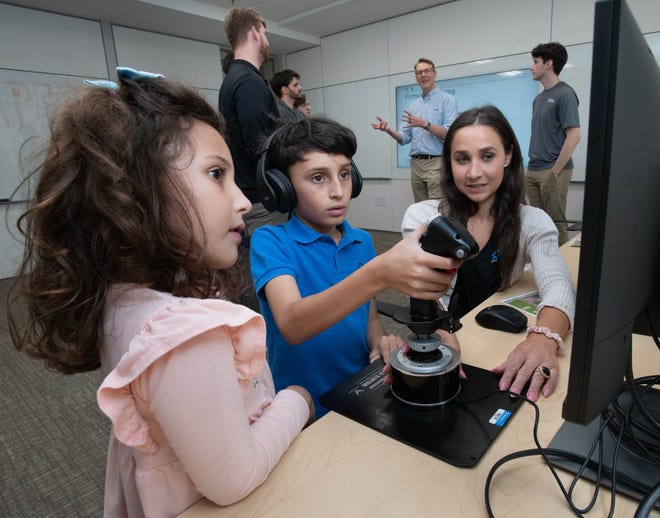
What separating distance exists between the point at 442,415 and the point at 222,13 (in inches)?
177

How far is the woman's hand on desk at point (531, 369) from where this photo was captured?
2.17 ft

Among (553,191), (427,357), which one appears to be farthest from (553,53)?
(427,357)

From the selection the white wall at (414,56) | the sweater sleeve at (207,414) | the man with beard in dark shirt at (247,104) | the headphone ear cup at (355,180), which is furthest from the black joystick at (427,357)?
the white wall at (414,56)

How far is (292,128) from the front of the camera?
3.37 ft

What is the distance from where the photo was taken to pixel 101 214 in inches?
20.1

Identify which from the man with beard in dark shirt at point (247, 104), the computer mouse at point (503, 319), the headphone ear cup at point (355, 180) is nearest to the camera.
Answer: the computer mouse at point (503, 319)

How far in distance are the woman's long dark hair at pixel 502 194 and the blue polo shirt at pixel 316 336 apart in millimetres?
513

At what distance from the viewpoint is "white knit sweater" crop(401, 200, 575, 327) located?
93cm

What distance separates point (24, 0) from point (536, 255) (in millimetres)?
4337

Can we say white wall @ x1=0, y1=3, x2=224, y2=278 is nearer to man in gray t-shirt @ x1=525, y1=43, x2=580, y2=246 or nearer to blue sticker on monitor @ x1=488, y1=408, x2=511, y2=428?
man in gray t-shirt @ x1=525, y1=43, x2=580, y2=246

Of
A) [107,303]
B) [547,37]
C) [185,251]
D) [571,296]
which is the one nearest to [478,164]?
[571,296]

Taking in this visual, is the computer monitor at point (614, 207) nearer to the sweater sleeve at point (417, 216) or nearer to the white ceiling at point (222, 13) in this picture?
the sweater sleeve at point (417, 216)

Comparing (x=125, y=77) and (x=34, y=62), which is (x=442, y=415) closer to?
(x=125, y=77)

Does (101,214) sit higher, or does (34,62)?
(34,62)
